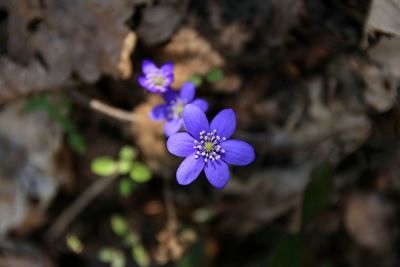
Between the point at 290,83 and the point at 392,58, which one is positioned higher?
the point at 290,83

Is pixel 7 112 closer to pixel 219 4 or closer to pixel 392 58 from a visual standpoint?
pixel 219 4

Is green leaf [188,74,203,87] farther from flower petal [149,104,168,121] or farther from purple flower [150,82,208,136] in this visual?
flower petal [149,104,168,121]

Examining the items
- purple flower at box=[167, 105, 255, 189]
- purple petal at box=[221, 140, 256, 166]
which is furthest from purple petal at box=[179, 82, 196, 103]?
purple petal at box=[221, 140, 256, 166]

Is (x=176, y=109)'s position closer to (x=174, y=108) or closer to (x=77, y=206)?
(x=174, y=108)

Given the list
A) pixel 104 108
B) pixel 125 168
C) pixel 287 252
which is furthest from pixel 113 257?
pixel 287 252

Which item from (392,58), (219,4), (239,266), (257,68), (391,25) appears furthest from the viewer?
(239,266)

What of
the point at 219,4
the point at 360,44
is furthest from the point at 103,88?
the point at 360,44

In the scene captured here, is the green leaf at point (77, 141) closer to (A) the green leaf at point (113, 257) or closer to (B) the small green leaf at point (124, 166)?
(B) the small green leaf at point (124, 166)
